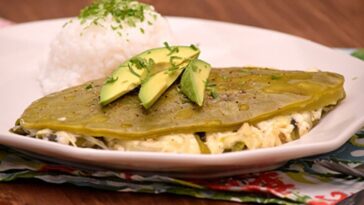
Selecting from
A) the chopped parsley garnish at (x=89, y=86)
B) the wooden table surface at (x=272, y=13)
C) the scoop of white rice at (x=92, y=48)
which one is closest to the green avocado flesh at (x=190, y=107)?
the chopped parsley garnish at (x=89, y=86)

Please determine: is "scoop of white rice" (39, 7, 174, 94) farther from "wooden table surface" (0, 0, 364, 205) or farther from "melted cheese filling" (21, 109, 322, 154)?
"wooden table surface" (0, 0, 364, 205)

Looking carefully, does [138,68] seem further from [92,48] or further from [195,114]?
[92,48]

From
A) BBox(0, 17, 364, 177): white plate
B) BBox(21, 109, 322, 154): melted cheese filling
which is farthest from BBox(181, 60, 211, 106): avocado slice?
BBox(0, 17, 364, 177): white plate

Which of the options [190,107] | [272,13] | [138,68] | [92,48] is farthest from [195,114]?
[272,13]

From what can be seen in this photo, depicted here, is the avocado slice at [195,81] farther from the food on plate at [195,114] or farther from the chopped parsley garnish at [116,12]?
the chopped parsley garnish at [116,12]

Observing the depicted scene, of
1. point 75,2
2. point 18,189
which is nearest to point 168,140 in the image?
point 18,189
